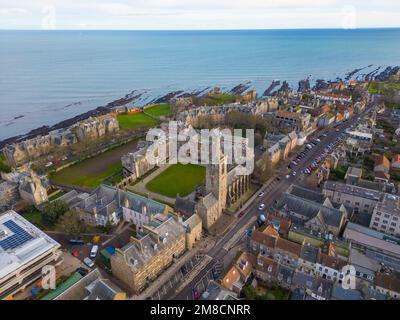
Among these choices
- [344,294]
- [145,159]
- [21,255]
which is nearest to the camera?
[344,294]

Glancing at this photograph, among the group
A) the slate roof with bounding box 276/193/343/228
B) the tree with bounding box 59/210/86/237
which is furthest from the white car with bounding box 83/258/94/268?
the slate roof with bounding box 276/193/343/228

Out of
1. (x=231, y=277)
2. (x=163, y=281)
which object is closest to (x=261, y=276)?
(x=231, y=277)

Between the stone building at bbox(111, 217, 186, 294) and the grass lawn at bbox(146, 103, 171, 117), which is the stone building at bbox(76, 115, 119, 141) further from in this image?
the stone building at bbox(111, 217, 186, 294)

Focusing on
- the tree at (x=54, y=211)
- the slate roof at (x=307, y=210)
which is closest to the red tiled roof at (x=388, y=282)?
the slate roof at (x=307, y=210)

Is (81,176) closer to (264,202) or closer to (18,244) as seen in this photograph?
(18,244)

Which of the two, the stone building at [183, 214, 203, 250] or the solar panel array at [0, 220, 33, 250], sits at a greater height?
the solar panel array at [0, 220, 33, 250]

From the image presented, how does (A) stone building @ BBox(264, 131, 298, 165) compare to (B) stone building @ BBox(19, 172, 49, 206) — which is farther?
(A) stone building @ BBox(264, 131, 298, 165)

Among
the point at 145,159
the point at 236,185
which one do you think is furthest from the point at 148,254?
the point at 145,159
